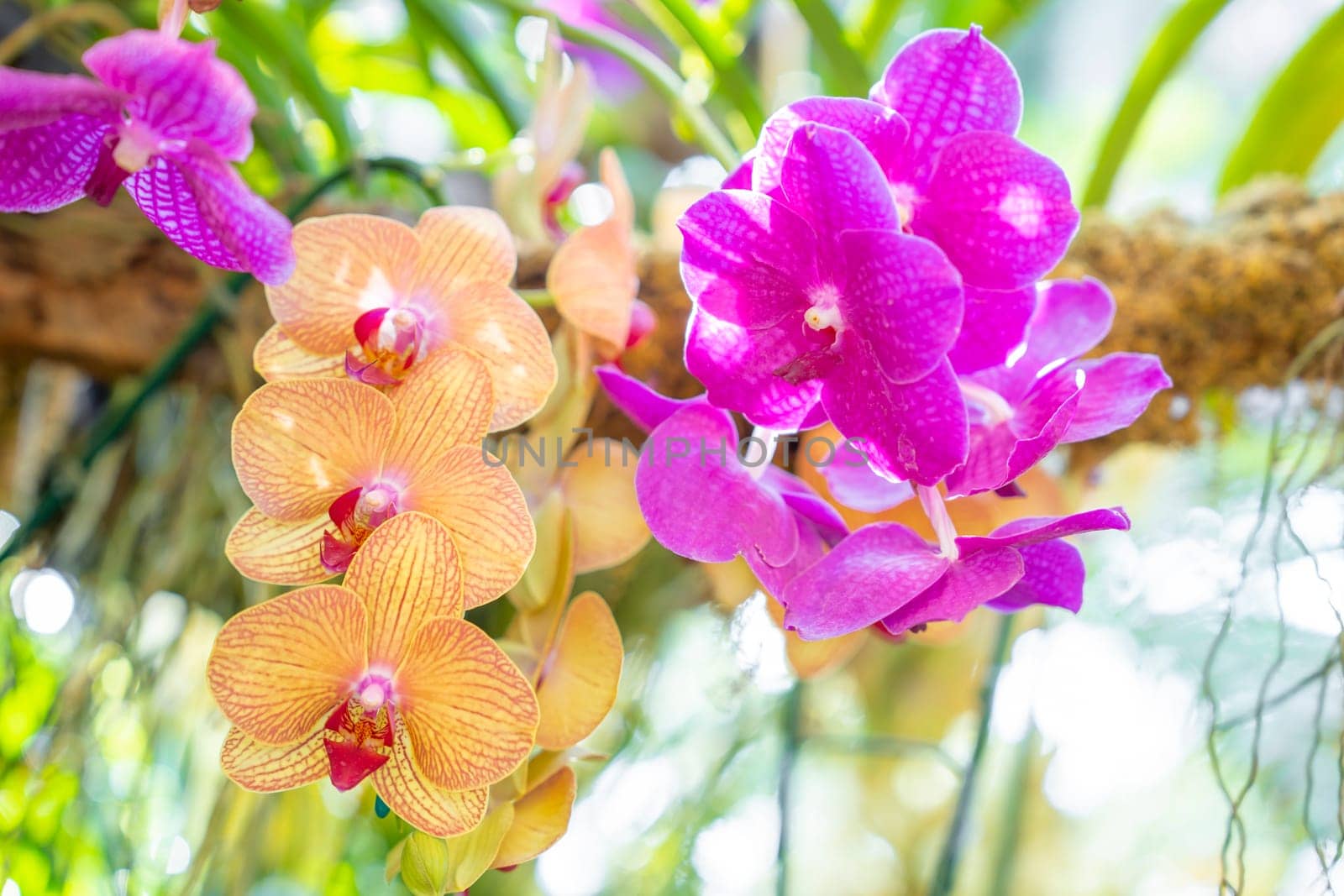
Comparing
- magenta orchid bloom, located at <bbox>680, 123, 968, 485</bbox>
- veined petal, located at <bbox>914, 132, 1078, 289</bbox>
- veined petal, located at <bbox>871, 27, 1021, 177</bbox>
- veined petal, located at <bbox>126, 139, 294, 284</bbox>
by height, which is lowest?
veined petal, located at <bbox>126, 139, 294, 284</bbox>

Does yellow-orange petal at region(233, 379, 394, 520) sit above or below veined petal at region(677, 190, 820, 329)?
below

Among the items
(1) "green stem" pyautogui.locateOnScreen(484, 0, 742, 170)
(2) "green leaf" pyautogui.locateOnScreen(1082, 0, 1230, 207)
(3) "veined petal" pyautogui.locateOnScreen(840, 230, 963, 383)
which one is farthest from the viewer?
(2) "green leaf" pyautogui.locateOnScreen(1082, 0, 1230, 207)

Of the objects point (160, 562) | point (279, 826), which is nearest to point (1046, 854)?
point (279, 826)

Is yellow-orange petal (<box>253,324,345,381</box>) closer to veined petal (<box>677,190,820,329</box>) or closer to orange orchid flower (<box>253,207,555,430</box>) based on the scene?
orange orchid flower (<box>253,207,555,430</box>)

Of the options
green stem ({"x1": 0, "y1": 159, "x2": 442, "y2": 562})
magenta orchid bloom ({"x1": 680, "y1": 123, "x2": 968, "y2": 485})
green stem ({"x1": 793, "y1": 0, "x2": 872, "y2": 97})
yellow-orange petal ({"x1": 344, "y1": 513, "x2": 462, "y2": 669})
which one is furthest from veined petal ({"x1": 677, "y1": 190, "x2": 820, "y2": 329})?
green stem ({"x1": 793, "y1": 0, "x2": 872, "y2": 97})

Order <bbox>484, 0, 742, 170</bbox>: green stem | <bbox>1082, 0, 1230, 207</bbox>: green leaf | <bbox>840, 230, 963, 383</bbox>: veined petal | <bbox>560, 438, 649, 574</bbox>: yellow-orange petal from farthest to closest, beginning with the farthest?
1. <bbox>1082, 0, 1230, 207</bbox>: green leaf
2. <bbox>484, 0, 742, 170</bbox>: green stem
3. <bbox>560, 438, 649, 574</bbox>: yellow-orange petal
4. <bbox>840, 230, 963, 383</bbox>: veined petal

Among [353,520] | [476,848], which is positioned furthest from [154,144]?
[476,848]

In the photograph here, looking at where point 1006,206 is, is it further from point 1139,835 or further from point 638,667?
point 1139,835
